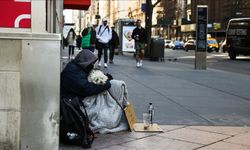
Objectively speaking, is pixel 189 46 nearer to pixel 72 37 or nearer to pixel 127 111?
pixel 72 37

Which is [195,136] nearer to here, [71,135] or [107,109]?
[107,109]

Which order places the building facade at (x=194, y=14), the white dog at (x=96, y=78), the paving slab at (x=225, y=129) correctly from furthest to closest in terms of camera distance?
the building facade at (x=194, y=14) < the paving slab at (x=225, y=129) < the white dog at (x=96, y=78)

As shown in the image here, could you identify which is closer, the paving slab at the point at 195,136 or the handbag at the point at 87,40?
the paving slab at the point at 195,136

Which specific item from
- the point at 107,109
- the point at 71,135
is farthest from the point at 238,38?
the point at 71,135

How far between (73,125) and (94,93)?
0.75 m

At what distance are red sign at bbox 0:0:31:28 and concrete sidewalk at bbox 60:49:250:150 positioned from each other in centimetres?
157

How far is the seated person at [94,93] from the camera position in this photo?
5.91 m

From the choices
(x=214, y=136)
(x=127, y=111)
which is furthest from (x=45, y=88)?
(x=214, y=136)

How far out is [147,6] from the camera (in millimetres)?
27328

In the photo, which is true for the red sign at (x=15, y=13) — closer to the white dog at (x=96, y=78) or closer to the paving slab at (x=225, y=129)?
the white dog at (x=96, y=78)

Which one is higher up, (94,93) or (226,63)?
(94,93)

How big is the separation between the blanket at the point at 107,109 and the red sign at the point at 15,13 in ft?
5.27

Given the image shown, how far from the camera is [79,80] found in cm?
590

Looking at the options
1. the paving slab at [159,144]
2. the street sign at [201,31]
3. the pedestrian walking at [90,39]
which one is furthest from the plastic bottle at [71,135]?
the street sign at [201,31]
